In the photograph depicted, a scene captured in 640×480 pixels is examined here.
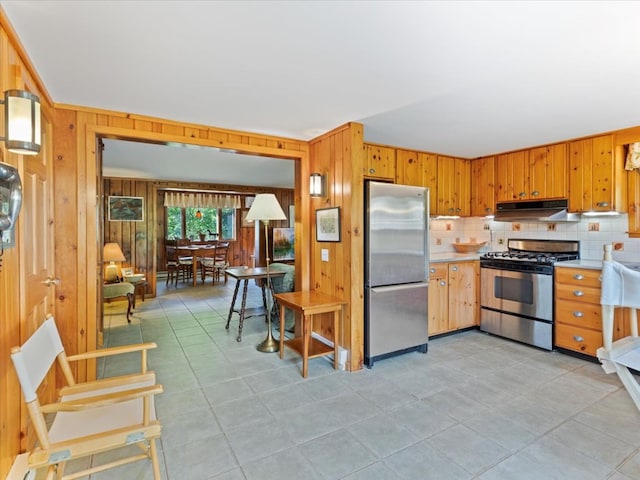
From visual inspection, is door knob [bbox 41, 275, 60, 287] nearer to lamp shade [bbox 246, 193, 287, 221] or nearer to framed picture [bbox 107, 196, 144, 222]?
lamp shade [bbox 246, 193, 287, 221]

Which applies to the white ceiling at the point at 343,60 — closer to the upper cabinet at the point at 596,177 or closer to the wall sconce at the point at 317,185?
the upper cabinet at the point at 596,177

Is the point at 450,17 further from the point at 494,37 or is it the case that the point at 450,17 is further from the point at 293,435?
the point at 293,435

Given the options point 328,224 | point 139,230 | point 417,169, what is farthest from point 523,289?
point 139,230

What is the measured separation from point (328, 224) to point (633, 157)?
302 cm

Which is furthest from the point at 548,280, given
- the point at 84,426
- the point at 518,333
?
the point at 84,426

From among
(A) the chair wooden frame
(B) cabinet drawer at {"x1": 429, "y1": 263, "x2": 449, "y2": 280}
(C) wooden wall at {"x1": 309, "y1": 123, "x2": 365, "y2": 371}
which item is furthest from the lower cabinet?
(A) the chair wooden frame

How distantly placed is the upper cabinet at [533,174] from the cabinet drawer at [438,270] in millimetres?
1265

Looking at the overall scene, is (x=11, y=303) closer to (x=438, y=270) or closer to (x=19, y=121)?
(x=19, y=121)

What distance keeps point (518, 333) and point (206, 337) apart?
3613mm

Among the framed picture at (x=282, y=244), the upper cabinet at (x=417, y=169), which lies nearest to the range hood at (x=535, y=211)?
the upper cabinet at (x=417, y=169)

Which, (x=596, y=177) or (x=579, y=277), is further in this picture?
(x=596, y=177)

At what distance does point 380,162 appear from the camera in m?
3.89

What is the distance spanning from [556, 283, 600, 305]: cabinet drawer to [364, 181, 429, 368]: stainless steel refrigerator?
136 centimetres

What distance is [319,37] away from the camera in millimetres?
1726
